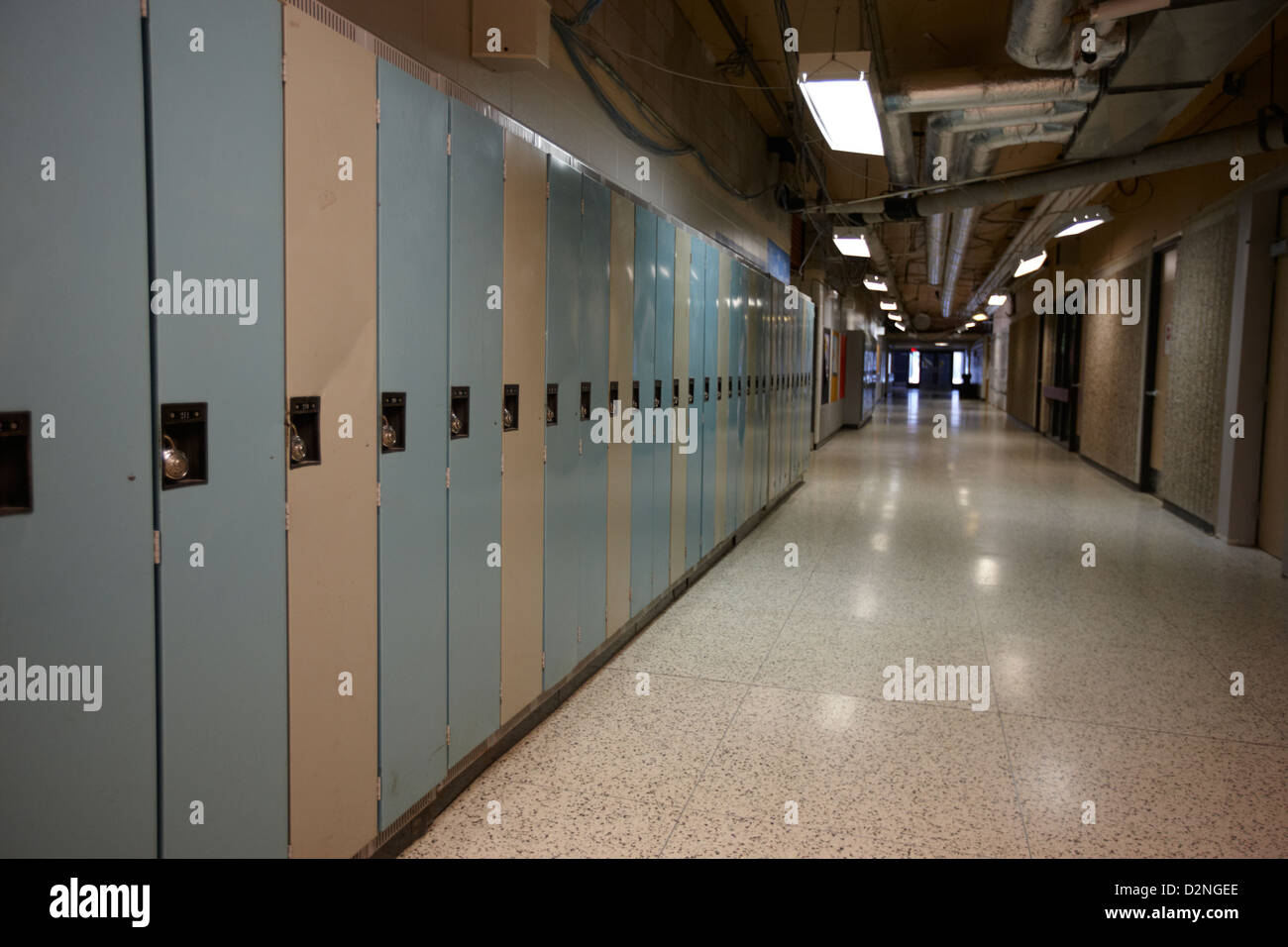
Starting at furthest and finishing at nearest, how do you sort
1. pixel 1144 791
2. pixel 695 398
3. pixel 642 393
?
pixel 695 398, pixel 642 393, pixel 1144 791

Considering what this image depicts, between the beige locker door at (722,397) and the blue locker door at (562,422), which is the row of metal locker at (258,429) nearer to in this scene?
the blue locker door at (562,422)

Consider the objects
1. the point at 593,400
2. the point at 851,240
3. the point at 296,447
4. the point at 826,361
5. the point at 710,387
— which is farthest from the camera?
the point at 826,361

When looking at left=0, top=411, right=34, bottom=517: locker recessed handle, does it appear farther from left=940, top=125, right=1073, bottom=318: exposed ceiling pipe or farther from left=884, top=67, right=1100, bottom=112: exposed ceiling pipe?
left=940, top=125, right=1073, bottom=318: exposed ceiling pipe

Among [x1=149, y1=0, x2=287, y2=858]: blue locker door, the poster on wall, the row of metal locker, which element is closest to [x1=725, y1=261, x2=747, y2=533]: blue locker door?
the row of metal locker

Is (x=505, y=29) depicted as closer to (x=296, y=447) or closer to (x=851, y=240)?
(x=296, y=447)

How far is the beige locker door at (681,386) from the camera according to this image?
4559 millimetres

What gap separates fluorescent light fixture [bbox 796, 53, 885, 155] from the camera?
4250 mm

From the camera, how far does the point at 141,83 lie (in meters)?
1.40

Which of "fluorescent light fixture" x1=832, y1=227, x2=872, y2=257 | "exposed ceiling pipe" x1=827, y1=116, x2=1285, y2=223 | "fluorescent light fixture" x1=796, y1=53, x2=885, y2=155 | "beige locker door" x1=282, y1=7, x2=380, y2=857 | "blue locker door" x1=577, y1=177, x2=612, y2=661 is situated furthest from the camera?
"fluorescent light fixture" x1=832, y1=227, x2=872, y2=257

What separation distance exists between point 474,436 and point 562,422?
71 cm

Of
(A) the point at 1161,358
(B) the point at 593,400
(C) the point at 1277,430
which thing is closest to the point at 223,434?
(B) the point at 593,400

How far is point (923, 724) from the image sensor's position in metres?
3.21

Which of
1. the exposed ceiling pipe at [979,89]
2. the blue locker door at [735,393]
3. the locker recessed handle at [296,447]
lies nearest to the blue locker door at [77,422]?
the locker recessed handle at [296,447]

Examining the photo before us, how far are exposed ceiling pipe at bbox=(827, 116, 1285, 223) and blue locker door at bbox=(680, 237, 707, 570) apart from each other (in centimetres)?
355
